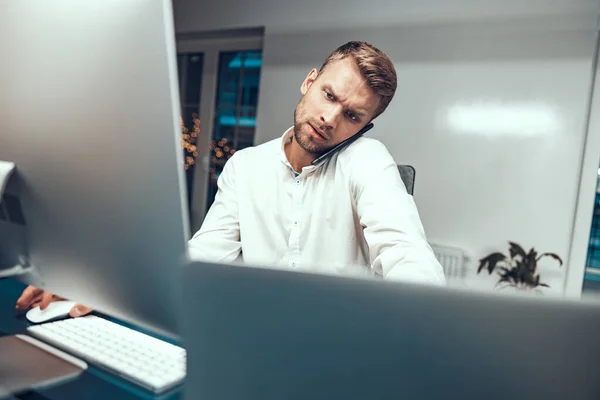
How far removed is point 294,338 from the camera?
10.0 inches

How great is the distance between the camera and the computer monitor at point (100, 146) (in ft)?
1.17

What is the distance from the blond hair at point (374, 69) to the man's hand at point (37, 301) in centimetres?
103

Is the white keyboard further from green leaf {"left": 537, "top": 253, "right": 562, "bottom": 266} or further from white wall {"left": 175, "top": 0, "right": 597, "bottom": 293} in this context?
green leaf {"left": 537, "top": 253, "right": 562, "bottom": 266}

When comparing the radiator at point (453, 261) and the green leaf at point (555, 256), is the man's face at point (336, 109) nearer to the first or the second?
the radiator at point (453, 261)

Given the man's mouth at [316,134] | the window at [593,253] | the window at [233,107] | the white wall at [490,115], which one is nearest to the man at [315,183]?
the man's mouth at [316,134]

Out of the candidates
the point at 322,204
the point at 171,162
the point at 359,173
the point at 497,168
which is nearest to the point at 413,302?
the point at 171,162

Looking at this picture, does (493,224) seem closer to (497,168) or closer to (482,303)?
(497,168)

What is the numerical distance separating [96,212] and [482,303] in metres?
0.37

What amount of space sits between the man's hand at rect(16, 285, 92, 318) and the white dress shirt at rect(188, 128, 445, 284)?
42cm

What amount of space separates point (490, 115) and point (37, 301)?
2.72 metres

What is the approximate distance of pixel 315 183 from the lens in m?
1.27

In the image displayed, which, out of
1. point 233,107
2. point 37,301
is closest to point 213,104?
point 233,107

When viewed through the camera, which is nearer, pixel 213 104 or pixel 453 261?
pixel 453 261

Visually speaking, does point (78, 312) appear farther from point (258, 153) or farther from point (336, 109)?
point (336, 109)
